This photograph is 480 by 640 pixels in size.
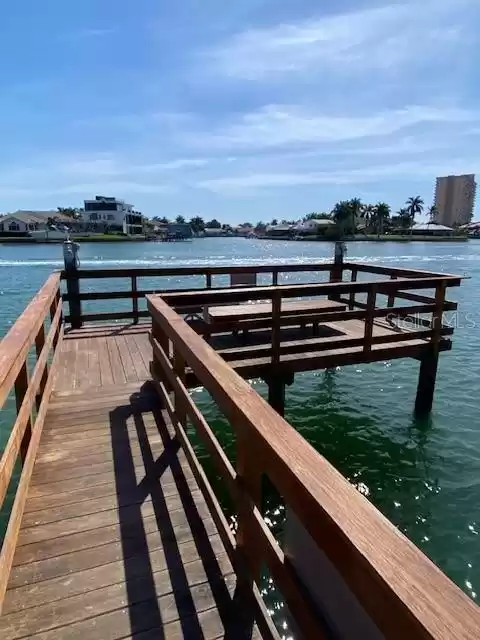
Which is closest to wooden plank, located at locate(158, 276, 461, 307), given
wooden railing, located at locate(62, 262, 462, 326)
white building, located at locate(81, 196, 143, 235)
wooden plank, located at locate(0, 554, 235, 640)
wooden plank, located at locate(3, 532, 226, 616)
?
wooden railing, located at locate(62, 262, 462, 326)

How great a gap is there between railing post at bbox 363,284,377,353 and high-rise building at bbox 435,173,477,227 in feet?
584

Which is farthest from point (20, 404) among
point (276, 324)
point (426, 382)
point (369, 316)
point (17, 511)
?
point (426, 382)

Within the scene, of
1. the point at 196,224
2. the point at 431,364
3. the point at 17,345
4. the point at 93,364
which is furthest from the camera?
the point at 196,224

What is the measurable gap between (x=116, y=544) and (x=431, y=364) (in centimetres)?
529

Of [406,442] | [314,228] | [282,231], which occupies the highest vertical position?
[314,228]

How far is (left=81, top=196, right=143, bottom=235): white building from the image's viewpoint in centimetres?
10519

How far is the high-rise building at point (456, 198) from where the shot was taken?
166 meters

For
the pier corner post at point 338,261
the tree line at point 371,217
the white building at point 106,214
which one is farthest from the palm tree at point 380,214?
the pier corner post at point 338,261

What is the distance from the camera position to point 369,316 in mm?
5348

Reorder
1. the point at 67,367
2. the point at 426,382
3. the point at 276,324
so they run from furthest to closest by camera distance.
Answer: the point at 426,382 → the point at 67,367 → the point at 276,324

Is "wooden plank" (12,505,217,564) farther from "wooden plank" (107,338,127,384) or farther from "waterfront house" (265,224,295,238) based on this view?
"waterfront house" (265,224,295,238)

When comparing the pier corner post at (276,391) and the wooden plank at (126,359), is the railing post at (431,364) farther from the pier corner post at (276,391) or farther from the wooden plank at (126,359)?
the wooden plank at (126,359)

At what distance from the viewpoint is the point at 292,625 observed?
1.55m

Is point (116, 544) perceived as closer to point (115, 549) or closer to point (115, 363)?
point (115, 549)
